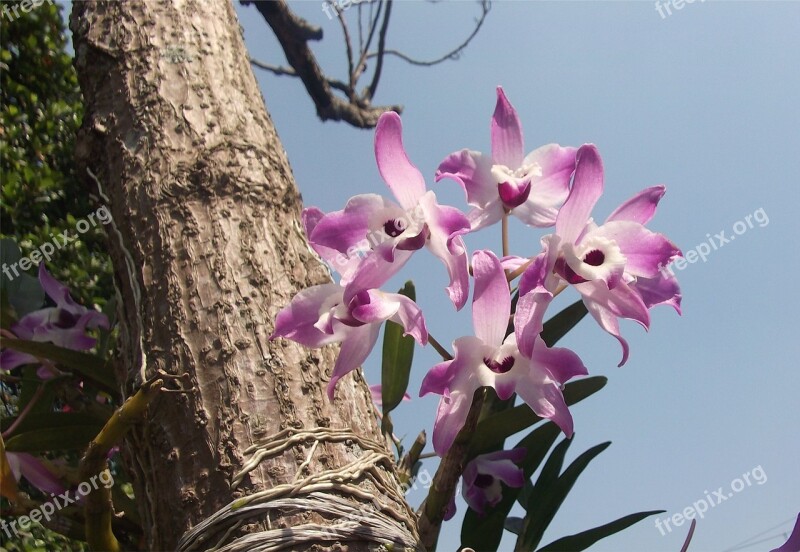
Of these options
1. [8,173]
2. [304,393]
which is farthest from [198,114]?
[8,173]

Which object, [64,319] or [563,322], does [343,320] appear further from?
[64,319]

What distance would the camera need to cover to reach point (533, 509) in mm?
1059

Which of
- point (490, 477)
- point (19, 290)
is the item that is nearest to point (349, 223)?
point (490, 477)

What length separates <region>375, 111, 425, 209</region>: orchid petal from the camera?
66 cm

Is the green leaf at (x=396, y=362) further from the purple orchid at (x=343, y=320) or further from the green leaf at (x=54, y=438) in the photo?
the green leaf at (x=54, y=438)

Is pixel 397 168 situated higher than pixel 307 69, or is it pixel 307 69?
pixel 307 69

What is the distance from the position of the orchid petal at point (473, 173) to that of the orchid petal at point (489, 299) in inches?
3.7

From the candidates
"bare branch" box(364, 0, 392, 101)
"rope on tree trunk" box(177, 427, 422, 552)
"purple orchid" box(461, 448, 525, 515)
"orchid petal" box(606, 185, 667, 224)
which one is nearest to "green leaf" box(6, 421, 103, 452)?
"rope on tree trunk" box(177, 427, 422, 552)

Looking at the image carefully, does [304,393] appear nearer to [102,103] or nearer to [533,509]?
[533,509]

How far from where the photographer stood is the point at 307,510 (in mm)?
740

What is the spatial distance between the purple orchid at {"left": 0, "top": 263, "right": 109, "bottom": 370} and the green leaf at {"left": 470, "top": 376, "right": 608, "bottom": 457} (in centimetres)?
87

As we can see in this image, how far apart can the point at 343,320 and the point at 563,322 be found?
0.40 m

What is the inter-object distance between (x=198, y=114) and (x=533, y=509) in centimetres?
88

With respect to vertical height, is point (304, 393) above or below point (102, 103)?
below
